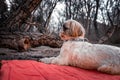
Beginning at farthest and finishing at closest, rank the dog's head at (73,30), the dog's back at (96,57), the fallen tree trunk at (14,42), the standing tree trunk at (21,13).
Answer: the standing tree trunk at (21,13) < the fallen tree trunk at (14,42) < the dog's head at (73,30) < the dog's back at (96,57)

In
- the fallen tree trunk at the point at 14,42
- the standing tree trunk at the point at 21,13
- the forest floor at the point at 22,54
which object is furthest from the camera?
the standing tree trunk at the point at 21,13

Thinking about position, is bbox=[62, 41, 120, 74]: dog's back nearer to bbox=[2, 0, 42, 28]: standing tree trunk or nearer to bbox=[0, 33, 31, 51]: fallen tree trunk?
bbox=[0, 33, 31, 51]: fallen tree trunk

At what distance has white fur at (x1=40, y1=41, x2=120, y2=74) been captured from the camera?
409cm

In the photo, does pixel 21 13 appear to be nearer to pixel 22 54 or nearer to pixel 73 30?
pixel 22 54

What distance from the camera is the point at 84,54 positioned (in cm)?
441

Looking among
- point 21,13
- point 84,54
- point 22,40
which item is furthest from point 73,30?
point 21,13

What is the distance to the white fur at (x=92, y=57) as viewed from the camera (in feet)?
13.4

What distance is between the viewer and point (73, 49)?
4.77 meters

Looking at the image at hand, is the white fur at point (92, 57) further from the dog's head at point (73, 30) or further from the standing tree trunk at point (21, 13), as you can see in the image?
the standing tree trunk at point (21, 13)

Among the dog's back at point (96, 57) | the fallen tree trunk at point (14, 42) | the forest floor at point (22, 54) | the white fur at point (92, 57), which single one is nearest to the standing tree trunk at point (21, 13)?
the fallen tree trunk at point (14, 42)

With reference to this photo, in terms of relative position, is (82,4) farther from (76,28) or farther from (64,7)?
(76,28)

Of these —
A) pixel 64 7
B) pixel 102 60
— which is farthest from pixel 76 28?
pixel 64 7

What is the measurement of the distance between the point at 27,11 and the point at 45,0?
47.5 feet

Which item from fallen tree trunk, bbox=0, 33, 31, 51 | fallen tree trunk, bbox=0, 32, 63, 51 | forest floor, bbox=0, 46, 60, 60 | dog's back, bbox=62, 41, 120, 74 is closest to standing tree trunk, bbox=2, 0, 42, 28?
fallen tree trunk, bbox=0, 32, 63, 51
